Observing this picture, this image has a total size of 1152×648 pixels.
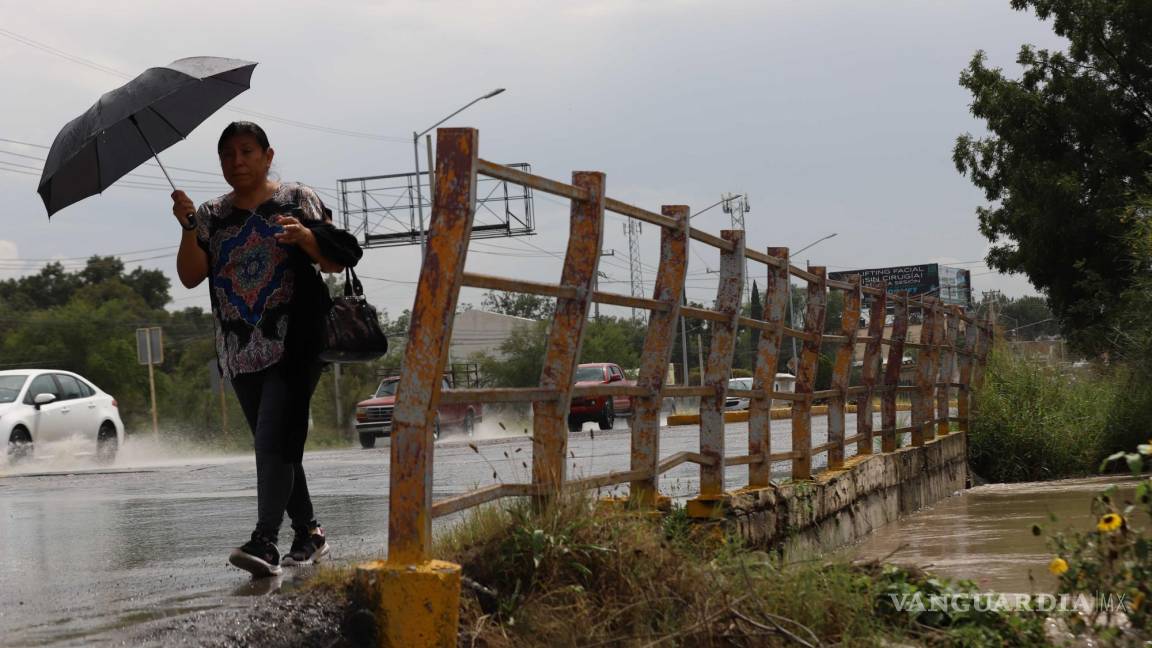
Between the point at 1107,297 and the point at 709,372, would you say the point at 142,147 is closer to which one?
the point at 709,372

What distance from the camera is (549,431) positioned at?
529cm

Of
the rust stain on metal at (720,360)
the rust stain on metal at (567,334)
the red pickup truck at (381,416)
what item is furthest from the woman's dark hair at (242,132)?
the red pickup truck at (381,416)

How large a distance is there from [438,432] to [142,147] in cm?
2650

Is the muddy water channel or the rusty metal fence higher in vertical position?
the rusty metal fence

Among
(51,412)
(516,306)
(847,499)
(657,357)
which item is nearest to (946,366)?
(847,499)

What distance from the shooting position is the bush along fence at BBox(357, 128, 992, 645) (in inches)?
170

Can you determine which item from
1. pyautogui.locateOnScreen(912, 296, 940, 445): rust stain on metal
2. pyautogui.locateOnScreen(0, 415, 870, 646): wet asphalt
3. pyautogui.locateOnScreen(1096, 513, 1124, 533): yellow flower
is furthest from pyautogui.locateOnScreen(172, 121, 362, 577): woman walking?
pyautogui.locateOnScreen(912, 296, 940, 445): rust stain on metal

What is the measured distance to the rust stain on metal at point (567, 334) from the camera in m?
5.22

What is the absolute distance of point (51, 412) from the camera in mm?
20375

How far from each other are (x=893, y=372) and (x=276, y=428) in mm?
8162

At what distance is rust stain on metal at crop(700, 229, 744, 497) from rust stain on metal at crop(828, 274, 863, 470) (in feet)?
9.57

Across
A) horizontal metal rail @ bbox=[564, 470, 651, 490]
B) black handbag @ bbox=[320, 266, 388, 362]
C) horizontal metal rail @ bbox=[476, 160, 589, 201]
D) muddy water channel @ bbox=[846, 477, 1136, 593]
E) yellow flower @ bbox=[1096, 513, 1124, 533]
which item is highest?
horizontal metal rail @ bbox=[476, 160, 589, 201]

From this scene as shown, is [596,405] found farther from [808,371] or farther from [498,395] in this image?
[498,395]

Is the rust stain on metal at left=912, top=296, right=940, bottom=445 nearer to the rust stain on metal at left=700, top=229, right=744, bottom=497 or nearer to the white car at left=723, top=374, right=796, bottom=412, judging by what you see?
the white car at left=723, top=374, right=796, bottom=412
